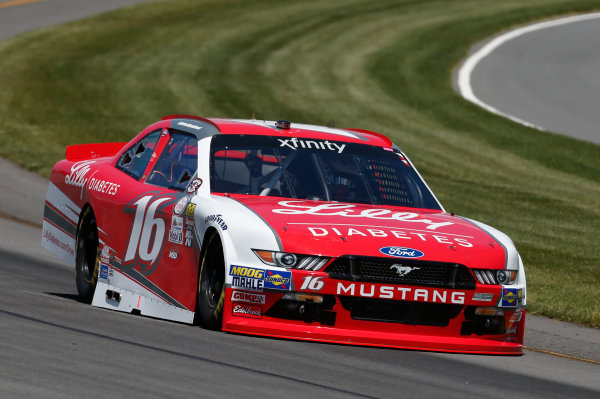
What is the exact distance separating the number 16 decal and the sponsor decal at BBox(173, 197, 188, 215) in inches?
6.5

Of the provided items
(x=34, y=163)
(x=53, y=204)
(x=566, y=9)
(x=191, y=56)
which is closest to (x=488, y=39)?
(x=566, y=9)

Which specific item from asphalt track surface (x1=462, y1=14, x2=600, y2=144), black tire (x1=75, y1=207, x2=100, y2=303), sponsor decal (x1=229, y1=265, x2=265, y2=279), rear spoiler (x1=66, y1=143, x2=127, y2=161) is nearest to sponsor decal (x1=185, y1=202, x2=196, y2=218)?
sponsor decal (x1=229, y1=265, x2=265, y2=279)

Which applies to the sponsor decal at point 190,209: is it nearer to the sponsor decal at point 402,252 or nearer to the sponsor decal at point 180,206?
the sponsor decal at point 180,206

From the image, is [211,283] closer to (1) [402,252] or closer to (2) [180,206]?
(2) [180,206]

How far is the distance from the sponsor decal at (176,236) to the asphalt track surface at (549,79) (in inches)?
712

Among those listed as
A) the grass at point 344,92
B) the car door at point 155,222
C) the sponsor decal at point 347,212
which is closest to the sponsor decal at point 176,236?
the car door at point 155,222

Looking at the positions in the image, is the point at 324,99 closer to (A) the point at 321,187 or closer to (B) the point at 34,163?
(B) the point at 34,163

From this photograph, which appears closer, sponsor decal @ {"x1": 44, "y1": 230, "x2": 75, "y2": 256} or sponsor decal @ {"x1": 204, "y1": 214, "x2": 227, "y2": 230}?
sponsor decal @ {"x1": 204, "y1": 214, "x2": 227, "y2": 230}

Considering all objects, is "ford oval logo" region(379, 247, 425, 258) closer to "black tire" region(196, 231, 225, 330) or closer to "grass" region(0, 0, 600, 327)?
"black tire" region(196, 231, 225, 330)

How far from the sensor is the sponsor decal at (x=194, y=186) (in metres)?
8.61

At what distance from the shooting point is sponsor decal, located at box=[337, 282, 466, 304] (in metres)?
7.52

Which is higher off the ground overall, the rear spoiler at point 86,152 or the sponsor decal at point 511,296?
the rear spoiler at point 86,152

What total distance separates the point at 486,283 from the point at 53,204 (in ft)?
15.2

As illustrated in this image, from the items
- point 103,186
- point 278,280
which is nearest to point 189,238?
point 278,280
